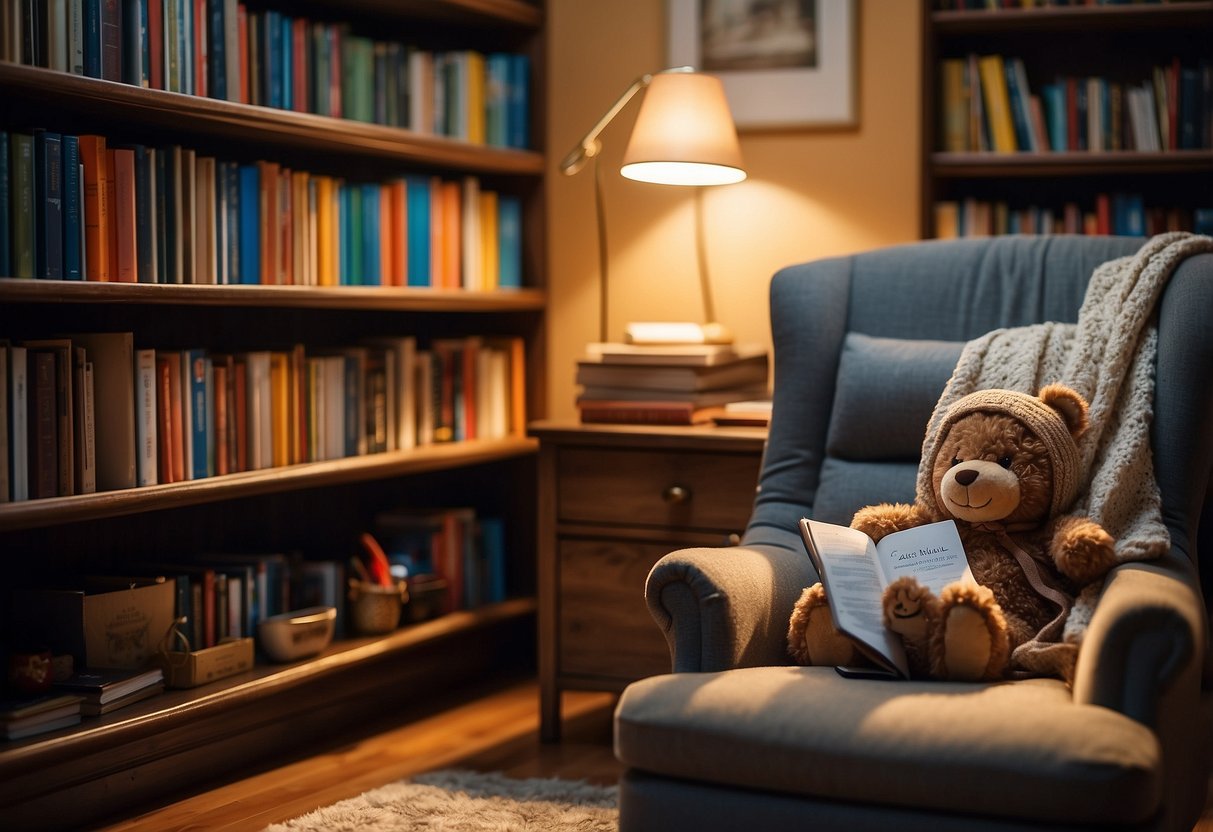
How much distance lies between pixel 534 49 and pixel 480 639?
4.61 feet

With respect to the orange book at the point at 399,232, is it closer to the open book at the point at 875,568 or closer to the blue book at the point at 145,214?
the blue book at the point at 145,214

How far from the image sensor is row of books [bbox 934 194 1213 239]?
2957 mm

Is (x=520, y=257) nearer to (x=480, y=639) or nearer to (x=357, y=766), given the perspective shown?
(x=480, y=639)

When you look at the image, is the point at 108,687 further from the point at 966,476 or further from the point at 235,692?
the point at 966,476

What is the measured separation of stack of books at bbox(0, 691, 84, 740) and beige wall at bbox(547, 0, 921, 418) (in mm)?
1389

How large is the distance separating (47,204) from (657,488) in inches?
47.9

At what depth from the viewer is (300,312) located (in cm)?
296

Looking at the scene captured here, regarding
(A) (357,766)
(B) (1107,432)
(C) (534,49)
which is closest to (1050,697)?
(B) (1107,432)

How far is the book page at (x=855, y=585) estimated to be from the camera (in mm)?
1763

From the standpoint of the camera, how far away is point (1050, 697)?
1647mm

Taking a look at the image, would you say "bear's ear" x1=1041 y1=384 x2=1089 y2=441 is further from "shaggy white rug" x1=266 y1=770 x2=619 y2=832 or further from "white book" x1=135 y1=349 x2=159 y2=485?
"white book" x1=135 y1=349 x2=159 y2=485

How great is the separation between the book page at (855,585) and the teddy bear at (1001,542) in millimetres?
29

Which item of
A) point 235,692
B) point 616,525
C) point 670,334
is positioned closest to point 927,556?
point 616,525

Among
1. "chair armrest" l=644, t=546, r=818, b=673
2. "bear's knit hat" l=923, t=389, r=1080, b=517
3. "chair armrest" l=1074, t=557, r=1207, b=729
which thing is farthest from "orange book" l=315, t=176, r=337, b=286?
"chair armrest" l=1074, t=557, r=1207, b=729
